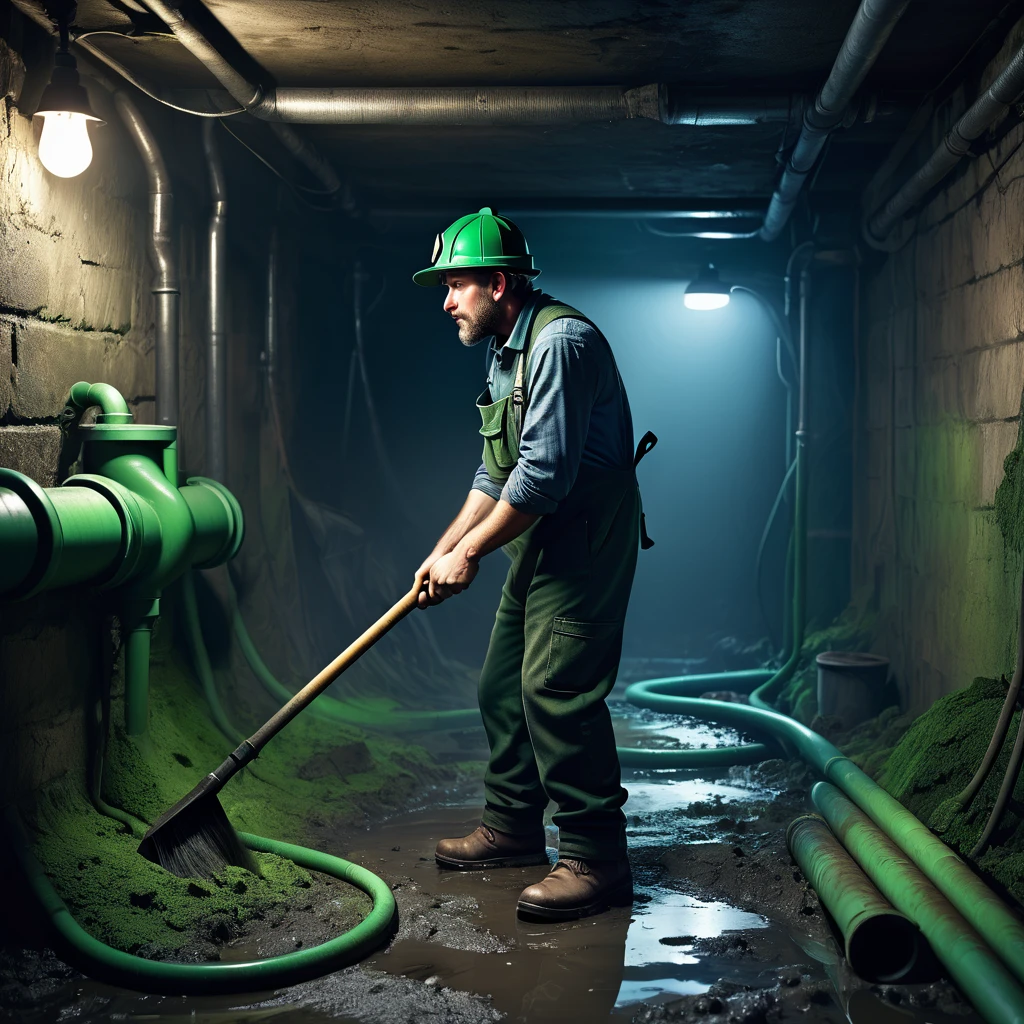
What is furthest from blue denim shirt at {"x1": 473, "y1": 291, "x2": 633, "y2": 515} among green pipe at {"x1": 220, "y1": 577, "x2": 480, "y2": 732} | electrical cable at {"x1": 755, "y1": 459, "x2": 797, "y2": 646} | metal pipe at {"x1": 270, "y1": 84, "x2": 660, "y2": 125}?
electrical cable at {"x1": 755, "y1": 459, "x2": 797, "y2": 646}

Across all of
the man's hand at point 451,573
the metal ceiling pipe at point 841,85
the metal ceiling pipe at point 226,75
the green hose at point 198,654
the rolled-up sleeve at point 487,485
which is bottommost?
the green hose at point 198,654

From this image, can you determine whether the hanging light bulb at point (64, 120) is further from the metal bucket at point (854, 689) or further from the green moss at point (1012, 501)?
the metal bucket at point (854, 689)

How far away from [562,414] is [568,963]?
131 cm

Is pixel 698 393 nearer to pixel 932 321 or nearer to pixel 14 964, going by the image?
pixel 932 321

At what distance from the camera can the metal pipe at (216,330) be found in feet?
14.7

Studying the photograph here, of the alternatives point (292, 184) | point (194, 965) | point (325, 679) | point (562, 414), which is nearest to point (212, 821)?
point (325, 679)

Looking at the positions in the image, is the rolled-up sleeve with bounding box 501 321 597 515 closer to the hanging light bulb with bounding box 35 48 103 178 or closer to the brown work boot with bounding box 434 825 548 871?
the brown work boot with bounding box 434 825 548 871

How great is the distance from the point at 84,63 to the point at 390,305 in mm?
3639

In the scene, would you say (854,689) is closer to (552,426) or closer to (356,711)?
(356,711)

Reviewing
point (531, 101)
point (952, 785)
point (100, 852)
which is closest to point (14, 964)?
point (100, 852)

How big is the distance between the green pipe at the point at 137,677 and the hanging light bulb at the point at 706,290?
401cm

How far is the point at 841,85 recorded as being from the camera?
371 cm

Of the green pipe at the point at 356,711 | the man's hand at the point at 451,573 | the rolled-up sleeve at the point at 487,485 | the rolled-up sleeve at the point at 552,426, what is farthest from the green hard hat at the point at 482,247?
the green pipe at the point at 356,711

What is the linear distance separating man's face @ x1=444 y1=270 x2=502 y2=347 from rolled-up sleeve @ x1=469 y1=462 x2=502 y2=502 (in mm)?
426
